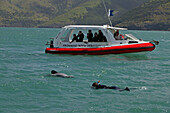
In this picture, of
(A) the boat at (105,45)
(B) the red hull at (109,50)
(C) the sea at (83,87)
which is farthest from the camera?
(A) the boat at (105,45)

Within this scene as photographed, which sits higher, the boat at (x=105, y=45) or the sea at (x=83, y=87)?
the boat at (x=105, y=45)

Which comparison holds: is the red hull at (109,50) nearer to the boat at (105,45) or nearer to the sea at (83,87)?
the boat at (105,45)

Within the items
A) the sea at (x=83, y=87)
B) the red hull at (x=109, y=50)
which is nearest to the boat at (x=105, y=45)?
the red hull at (x=109, y=50)

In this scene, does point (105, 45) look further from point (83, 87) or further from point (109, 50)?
point (83, 87)

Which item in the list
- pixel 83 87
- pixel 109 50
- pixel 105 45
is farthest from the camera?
pixel 105 45

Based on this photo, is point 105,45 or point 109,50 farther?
point 105,45

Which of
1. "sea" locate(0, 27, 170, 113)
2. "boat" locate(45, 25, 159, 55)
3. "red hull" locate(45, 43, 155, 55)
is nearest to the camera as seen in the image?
"sea" locate(0, 27, 170, 113)

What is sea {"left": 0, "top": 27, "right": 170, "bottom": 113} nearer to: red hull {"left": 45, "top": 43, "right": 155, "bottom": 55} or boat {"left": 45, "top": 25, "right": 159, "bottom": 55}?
red hull {"left": 45, "top": 43, "right": 155, "bottom": 55}

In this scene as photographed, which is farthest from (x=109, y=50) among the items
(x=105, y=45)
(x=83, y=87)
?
(x=83, y=87)

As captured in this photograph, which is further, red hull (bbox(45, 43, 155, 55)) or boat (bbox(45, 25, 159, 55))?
boat (bbox(45, 25, 159, 55))

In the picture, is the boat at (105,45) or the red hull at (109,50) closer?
the red hull at (109,50)

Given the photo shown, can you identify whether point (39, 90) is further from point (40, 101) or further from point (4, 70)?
point (4, 70)

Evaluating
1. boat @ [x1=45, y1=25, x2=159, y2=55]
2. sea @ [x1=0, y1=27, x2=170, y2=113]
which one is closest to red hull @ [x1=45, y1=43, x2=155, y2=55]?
boat @ [x1=45, y1=25, x2=159, y2=55]

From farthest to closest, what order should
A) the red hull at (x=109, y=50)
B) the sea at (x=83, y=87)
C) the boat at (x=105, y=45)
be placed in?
the boat at (x=105, y=45), the red hull at (x=109, y=50), the sea at (x=83, y=87)
